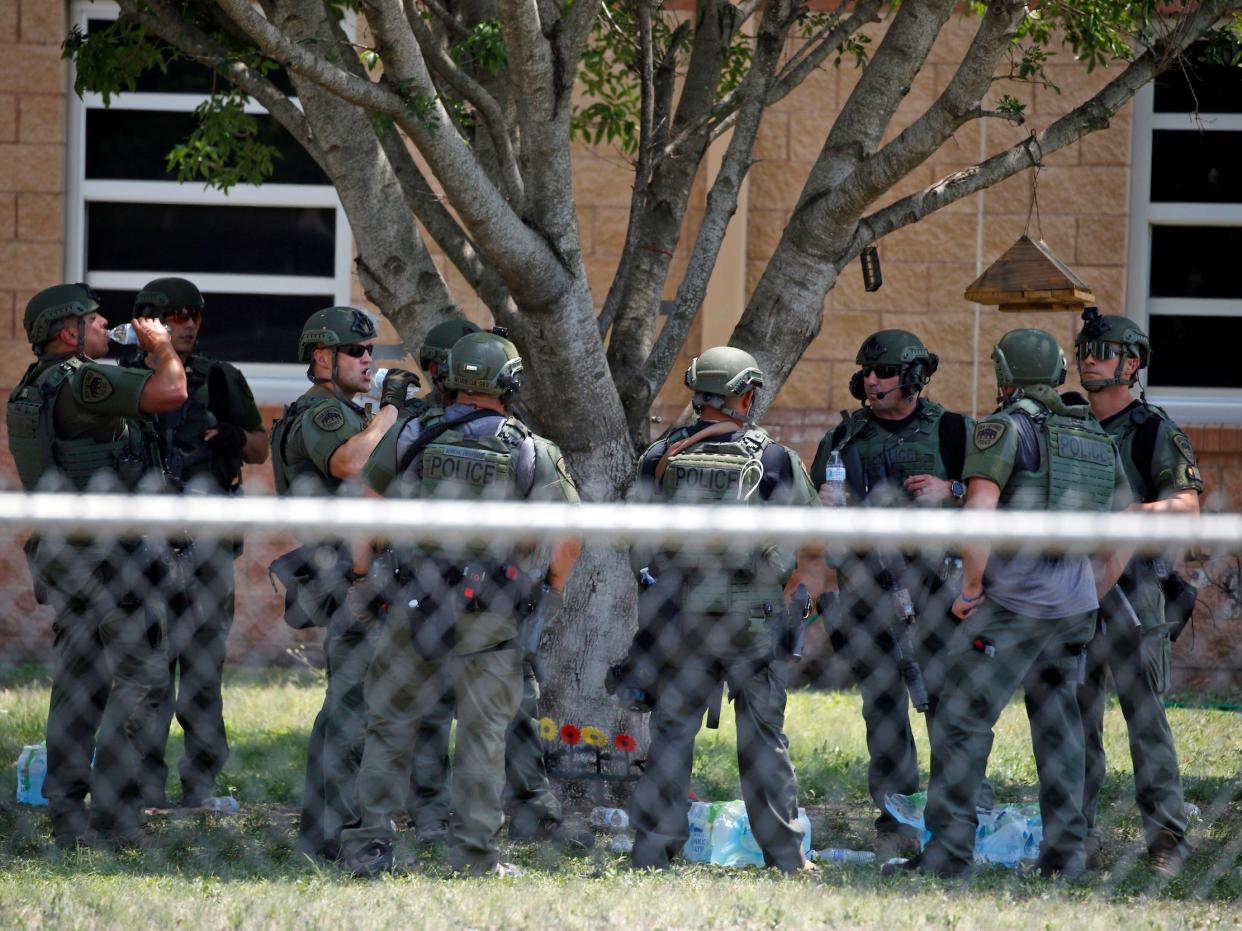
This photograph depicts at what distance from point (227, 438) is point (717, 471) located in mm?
2396

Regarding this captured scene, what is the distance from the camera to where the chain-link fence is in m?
5.26

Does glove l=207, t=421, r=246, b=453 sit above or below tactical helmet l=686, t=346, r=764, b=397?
below

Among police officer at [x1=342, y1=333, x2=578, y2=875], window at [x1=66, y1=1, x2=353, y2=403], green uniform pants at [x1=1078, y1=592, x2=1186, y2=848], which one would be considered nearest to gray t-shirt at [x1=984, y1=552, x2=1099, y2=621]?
green uniform pants at [x1=1078, y1=592, x2=1186, y2=848]

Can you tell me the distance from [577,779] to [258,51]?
325cm

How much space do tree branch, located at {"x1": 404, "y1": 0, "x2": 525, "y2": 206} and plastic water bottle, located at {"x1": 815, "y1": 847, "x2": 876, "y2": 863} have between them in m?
2.74

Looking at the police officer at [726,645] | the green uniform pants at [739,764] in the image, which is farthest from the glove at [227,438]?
the green uniform pants at [739,764]

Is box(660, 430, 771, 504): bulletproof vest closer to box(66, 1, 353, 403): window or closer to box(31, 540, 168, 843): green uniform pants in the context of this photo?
box(31, 540, 168, 843): green uniform pants

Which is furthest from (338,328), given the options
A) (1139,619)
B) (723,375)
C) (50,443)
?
(1139,619)

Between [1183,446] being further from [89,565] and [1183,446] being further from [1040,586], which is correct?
[89,565]

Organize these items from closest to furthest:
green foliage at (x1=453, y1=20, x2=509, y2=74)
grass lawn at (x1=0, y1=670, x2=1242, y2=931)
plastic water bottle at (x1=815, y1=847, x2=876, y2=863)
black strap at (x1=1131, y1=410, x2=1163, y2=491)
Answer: grass lawn at (x1=0, y1=670, x2=1242, y2=931), plastic water bottle at (x1=815, y1=847, x2=876, y2=863), black strap at (x1=1131, y1=410, x2=1163, y2=491), green foliage at (x1=453, y1=20, x2=509, y2=74)

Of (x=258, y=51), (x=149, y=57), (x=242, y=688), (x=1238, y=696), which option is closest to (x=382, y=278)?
(x=258, y=51)

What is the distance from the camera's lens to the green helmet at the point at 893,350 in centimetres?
625

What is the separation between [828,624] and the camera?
6.27 m

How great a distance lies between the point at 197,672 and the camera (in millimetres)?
6680
